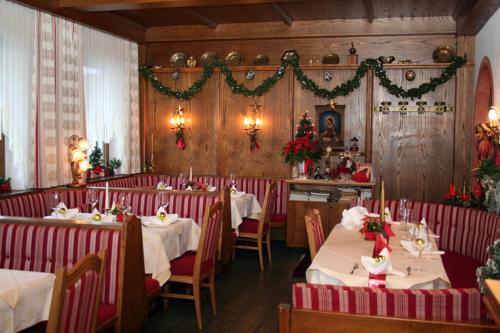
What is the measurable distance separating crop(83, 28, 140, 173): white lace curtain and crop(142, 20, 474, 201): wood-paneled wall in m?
0.47

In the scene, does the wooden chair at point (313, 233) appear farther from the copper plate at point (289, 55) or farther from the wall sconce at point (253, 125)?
the copper plate at point (289, 55)

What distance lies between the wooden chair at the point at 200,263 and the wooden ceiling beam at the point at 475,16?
438 cm

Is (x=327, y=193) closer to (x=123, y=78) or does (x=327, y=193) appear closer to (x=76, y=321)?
(x=123, y=78)

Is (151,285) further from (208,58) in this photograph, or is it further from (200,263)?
(208,58)

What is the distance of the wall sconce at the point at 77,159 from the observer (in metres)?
7.71

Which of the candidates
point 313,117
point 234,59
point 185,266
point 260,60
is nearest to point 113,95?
point 234,59

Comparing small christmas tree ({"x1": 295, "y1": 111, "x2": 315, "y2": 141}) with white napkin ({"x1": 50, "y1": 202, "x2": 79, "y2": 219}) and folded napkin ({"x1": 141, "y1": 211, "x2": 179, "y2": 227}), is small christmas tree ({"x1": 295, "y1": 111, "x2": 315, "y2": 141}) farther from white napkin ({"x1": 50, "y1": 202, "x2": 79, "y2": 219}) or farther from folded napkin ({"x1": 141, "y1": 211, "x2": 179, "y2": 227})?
white napkin ({"x1": 50, "y1": 202, "x2": 79, "y2": 219})

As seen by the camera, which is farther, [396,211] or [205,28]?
[205,28]

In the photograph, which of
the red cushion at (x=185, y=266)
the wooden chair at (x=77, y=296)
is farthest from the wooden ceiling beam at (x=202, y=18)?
the wooden chair at (x=77, y=296)

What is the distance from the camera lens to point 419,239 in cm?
415

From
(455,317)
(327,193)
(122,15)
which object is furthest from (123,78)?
(455,317)

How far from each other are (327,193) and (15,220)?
16.8ft

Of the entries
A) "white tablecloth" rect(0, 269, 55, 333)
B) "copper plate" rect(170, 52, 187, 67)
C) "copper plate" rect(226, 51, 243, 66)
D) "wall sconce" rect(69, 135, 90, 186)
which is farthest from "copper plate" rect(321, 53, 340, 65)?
"white tablecloth" rect(0, 269, 55, 333)

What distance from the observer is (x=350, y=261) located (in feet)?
12.9
